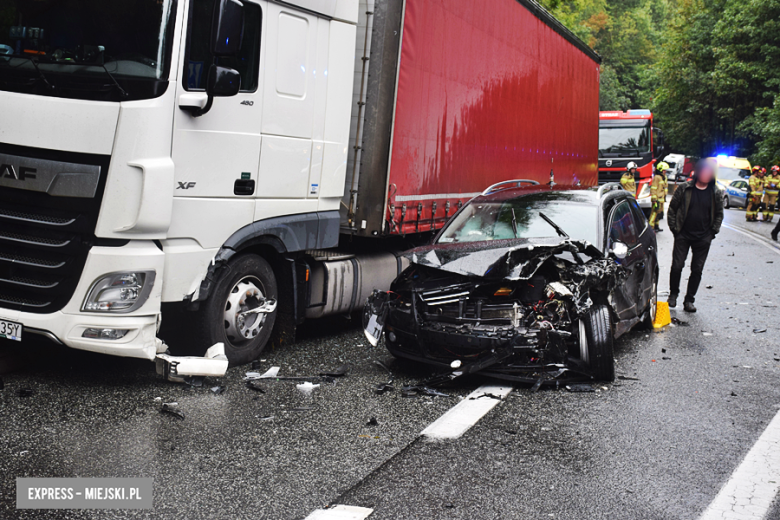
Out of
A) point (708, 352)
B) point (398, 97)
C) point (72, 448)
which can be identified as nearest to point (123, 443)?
point (72, 448)

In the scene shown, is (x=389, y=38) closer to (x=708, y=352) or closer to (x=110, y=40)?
(x=110, y=40)

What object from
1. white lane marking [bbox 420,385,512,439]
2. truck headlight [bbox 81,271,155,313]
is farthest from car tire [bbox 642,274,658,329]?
truck headlight [bbox 81,271,155,313]

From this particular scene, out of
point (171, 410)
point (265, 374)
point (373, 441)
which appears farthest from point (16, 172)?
point (373, 441)

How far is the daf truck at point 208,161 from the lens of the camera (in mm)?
5090

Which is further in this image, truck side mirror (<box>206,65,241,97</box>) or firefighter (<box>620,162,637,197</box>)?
firefighter (<box>620,162,637,197</box>)

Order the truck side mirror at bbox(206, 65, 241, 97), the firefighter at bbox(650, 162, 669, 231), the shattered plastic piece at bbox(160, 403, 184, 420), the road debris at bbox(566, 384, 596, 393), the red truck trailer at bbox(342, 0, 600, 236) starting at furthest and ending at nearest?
1. the firefighter at bbox(650, 162, 669, 231)
2. the red truck trailer at bbox(342, 0, 600, 236)
3. the road debris at bbox(566, 384, 596, 393)
4. the truck side mirror at bbox(206, 65, 241, 97)
5. the shattered plastic piece at bbox(160, 403, 184, 420)

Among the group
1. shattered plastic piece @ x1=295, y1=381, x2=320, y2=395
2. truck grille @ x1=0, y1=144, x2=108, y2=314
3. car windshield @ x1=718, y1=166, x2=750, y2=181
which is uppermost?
car windshield @ x1=718, y1=166, x2=750, y2=181

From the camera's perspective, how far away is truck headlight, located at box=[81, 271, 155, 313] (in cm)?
516

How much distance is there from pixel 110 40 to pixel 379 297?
9.06 feet

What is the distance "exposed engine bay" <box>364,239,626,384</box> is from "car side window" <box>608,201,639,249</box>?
3.45 feet

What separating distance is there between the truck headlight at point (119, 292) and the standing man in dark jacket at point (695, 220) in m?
6.88

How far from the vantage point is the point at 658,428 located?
5.05 m

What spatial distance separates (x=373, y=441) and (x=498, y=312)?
5.29 feet

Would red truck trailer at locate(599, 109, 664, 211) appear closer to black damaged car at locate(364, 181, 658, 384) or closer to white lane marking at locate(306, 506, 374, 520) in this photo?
black damaged car at locate(364, 181, 658, 384)
